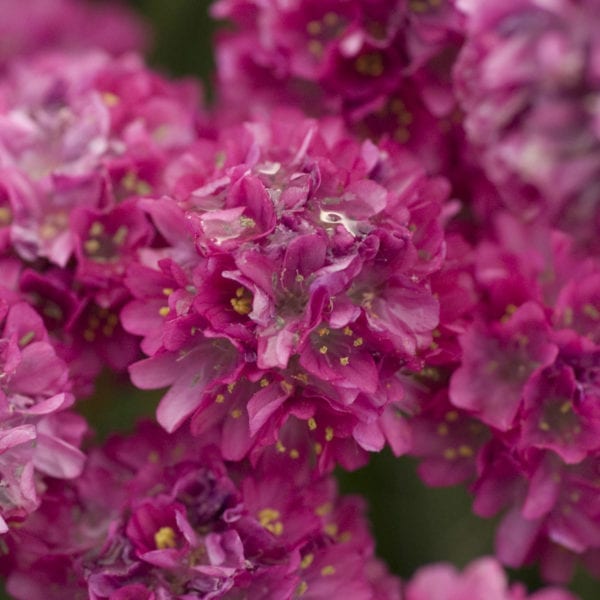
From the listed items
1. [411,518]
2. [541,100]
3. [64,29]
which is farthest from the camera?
[64,29]

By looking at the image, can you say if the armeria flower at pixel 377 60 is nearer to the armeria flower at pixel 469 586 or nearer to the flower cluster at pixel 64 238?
the flower cluster at pixel 64 238

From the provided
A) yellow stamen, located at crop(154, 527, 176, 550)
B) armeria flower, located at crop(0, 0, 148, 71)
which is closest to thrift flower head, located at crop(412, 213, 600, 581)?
yellow stamen, located at crop(154, 527, 176, 550)

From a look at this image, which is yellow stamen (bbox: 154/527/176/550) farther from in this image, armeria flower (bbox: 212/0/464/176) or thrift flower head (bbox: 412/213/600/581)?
armeria flower (bbox: 212/0/464/176)

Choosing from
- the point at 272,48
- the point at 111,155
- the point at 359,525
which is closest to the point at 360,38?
the point at 272,48

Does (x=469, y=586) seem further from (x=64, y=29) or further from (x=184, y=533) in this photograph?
(x=64, y=29)

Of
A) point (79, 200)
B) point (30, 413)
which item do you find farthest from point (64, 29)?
point (30, 413)
